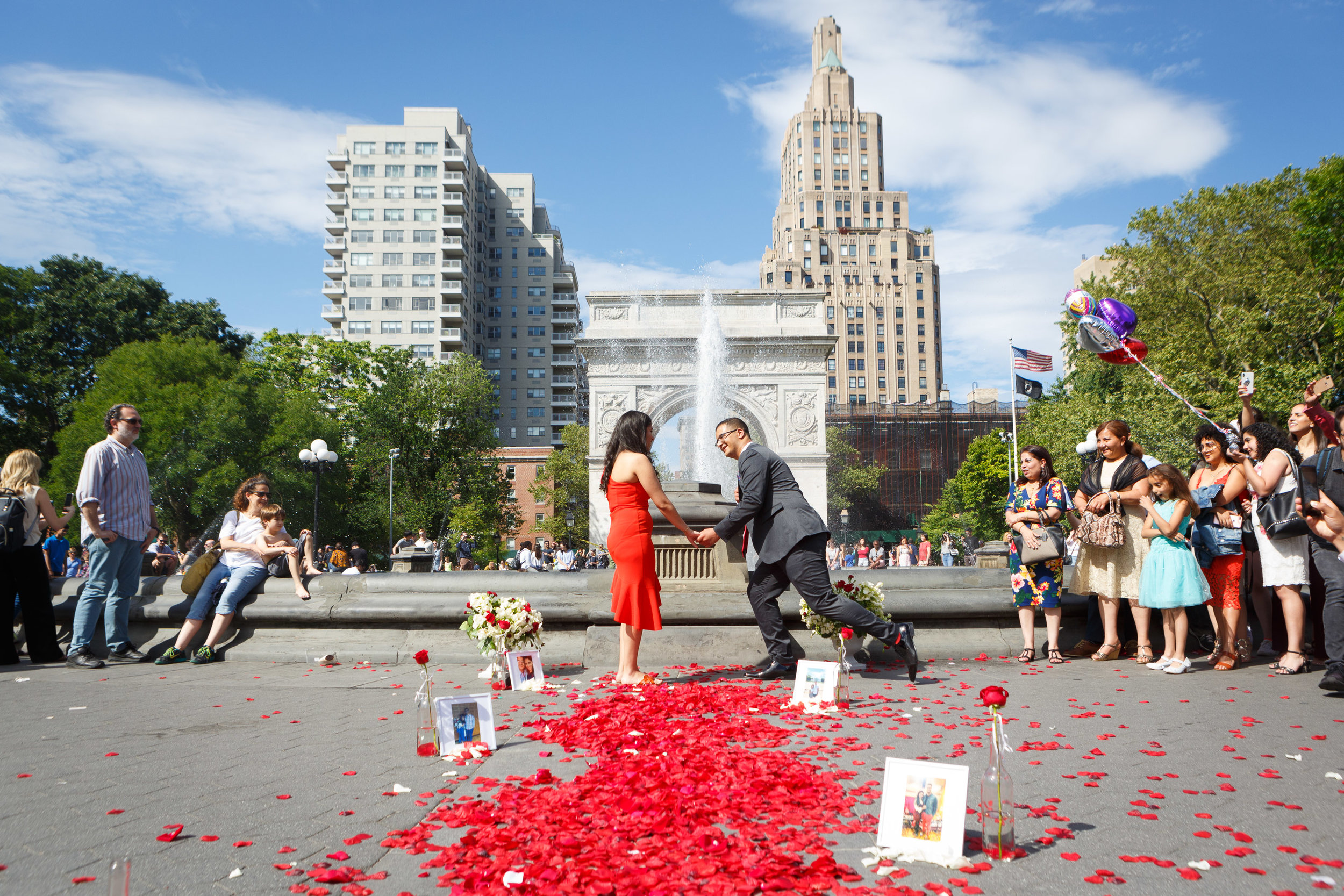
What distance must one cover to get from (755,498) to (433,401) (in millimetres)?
40370

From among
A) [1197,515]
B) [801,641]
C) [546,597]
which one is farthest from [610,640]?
[1197,515]

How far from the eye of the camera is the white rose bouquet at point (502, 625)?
18.9ft

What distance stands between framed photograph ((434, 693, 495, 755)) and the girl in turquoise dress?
4.90 metres

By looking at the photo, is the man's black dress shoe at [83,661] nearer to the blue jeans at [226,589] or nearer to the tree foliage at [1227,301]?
the blue jeans at [226,589]

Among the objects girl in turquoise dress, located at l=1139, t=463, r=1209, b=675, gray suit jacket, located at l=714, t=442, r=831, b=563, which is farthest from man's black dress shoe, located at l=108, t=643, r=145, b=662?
girl in turquoise dress, located at l=1139, t=463, r=1209, b=675

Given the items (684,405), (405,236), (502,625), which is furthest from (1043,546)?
(405,236)

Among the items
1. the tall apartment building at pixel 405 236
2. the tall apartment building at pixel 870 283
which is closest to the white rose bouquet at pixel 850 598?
the tall apartment building at pixel 405 236

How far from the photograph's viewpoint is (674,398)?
31844 millimetres

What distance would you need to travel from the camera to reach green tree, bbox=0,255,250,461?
105ft

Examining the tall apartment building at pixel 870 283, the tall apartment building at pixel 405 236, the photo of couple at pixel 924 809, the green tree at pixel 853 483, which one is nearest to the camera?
the photo of couple at pixel 924 809

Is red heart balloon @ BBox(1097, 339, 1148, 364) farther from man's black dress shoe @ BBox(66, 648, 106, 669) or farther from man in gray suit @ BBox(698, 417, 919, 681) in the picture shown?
man's black dress shoe @ BBox(66, 648, 106, 669)

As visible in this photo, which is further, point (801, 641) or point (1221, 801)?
point (801, 641)

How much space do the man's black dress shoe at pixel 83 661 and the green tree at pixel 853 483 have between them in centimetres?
5621

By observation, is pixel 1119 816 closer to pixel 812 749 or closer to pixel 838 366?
pixel 812 749
